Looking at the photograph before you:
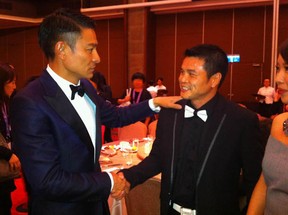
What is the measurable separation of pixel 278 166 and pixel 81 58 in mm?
1025

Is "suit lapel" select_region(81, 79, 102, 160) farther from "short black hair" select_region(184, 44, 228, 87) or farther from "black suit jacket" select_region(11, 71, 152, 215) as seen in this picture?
"short black hair" select_region(184, 44, 228, 87)

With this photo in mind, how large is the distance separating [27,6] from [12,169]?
39.8 feet

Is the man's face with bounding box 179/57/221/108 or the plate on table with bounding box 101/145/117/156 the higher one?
the man's face with bounding box 179/57/221/108

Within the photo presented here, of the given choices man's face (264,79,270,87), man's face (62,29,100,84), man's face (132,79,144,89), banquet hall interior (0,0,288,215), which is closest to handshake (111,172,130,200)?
man's face (62,29,100,84)

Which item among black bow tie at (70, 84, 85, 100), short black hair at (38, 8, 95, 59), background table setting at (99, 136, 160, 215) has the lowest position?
background table setting at (99, 136, 160, 215)

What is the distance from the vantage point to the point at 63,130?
1496 mm

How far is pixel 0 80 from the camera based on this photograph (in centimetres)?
278

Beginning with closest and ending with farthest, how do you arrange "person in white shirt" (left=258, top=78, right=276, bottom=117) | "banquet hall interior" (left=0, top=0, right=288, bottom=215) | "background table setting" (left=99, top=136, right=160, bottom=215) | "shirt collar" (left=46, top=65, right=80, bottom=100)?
1. "shirt collar" (left=46, top=65, right=80, bottom=100)
2. "background table setting" (left=99, top=136, right=160, bottom=215)
3. "person in white shirt" (left=258, top=78, right=276, bottom=117)
4. "banquet hall interior" (left=0, top=0, right=288, bottom=215)

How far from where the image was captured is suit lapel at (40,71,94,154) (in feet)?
4.94

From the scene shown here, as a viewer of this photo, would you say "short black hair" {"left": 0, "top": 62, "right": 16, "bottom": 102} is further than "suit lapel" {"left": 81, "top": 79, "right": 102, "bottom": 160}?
Yes

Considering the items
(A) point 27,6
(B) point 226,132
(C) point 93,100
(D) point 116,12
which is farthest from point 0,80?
(A) point 27,6

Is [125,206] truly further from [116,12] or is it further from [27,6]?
[27,6]

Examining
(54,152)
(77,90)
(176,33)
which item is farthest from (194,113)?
(176,33)

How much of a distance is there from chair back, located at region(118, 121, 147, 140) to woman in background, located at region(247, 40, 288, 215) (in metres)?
2.85
